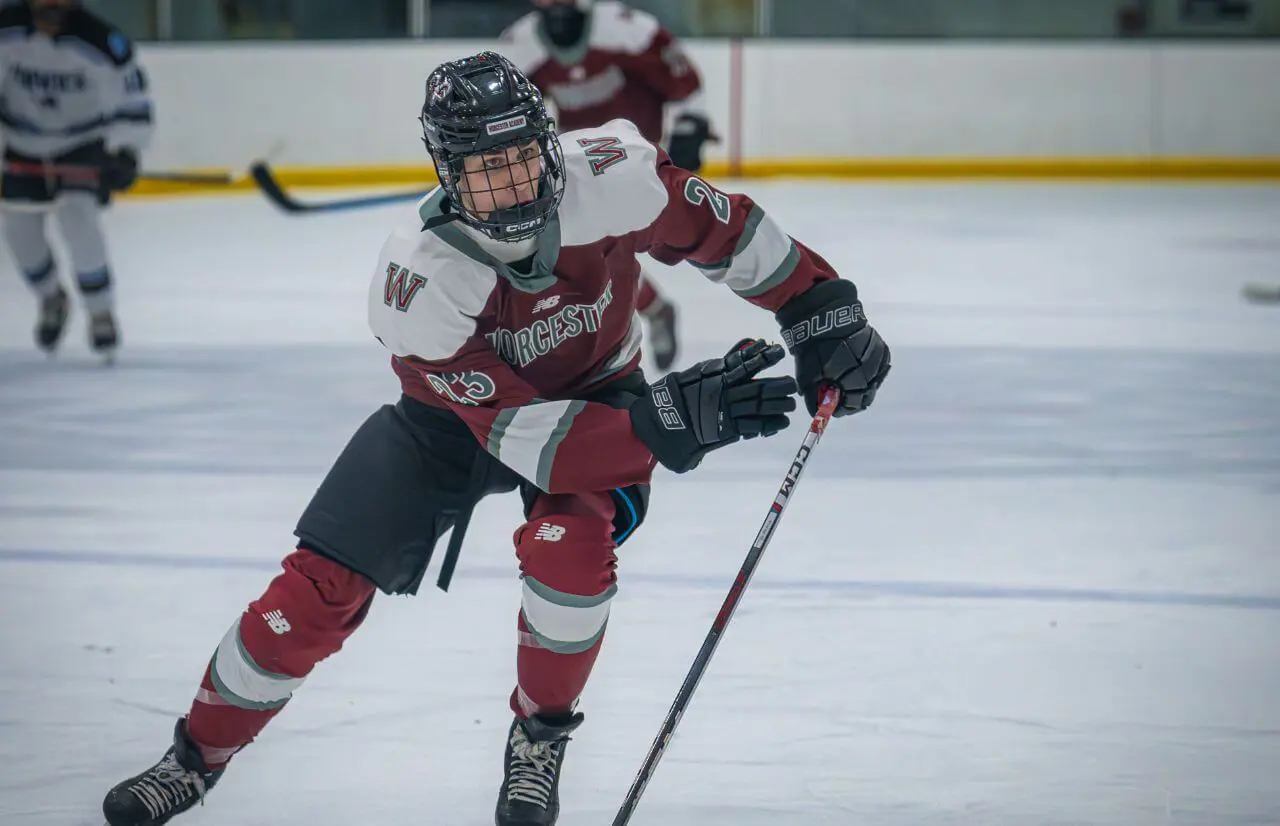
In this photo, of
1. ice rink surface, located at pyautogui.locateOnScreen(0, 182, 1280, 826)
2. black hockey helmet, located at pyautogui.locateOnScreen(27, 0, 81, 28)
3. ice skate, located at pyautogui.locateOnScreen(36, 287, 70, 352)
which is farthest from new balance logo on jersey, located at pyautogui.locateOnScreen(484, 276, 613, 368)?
black hockey helmet, located at pyautogui.locateOnScreen(27, 0, 81, 28)

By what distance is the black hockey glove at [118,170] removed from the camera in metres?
5.73

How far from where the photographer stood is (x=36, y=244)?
5.77 meters

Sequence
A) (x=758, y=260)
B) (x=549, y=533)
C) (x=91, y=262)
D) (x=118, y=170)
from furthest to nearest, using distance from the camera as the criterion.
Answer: (x=118, y=170) → (x=91, y=262) → (x=758, y=260) → (x=549, y=533)

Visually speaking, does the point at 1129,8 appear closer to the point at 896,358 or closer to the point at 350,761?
the point at 896,358

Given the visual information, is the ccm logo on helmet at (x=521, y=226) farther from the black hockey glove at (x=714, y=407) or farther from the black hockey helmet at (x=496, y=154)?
the black hockey glove at (x=714, y=407)

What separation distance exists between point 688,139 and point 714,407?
3.78m

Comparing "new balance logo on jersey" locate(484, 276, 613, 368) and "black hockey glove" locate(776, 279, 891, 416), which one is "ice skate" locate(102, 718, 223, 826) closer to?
"new balance logo on jersey" locate(484, 276, 613, 368)

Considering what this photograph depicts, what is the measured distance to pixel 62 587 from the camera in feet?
10.6

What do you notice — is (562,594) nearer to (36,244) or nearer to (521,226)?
(521,226)

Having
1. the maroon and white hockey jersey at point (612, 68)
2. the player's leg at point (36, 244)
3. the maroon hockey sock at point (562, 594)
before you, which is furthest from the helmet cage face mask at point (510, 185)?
the player's leg at point (36, 244)

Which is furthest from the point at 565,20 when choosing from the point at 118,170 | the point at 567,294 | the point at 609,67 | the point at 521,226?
the point at 521,226

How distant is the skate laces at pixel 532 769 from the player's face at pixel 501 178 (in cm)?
63

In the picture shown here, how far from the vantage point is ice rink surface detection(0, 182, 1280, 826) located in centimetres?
228

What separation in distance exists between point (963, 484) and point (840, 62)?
21.2ft
